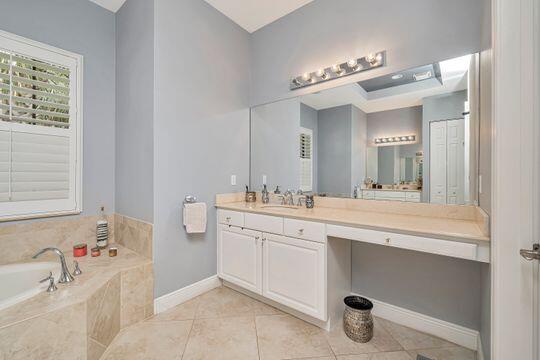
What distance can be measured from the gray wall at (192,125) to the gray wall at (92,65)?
858 mm

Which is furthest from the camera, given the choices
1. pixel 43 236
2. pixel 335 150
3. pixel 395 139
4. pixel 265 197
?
pixel 265 197

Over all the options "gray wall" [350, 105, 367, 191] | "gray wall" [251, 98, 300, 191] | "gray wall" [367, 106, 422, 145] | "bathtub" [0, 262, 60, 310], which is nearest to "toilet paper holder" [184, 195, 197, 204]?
"gray wall" [251, 98, 300, 191]

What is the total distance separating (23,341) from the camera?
3.90 ft

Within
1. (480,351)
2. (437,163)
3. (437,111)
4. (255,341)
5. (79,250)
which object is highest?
(437,111)

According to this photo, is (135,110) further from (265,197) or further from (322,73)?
(322,73)

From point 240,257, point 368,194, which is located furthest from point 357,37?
point 240,257

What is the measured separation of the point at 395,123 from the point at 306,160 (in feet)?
2.91

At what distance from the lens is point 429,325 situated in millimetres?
1747

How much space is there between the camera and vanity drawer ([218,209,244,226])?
7.39 feet

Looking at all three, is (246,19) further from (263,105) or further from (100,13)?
(100,13)

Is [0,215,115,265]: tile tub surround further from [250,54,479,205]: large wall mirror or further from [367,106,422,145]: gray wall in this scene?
[367,106,422,145]: gray wall

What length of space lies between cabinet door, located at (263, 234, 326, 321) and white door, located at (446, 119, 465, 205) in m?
1.03

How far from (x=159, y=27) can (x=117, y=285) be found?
217 cm

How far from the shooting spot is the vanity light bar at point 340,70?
1.97 metres
